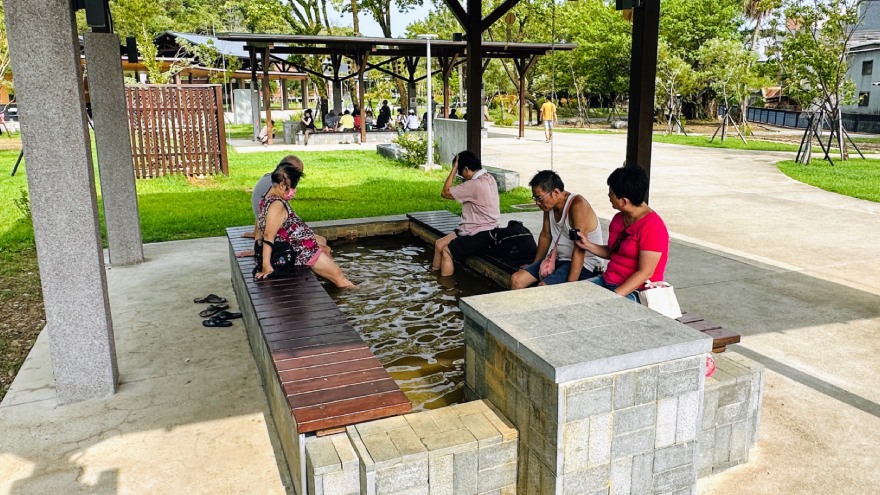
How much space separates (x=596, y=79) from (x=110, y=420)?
122 feet

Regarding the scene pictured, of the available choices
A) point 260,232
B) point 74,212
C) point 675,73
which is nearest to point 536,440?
point 74,212

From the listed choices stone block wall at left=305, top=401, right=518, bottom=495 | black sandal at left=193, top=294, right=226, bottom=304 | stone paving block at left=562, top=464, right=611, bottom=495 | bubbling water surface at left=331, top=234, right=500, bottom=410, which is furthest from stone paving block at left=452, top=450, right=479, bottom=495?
black sandal at left=193, top=294, right=226, bottom=304

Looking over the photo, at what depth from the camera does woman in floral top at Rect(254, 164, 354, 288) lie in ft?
16.1

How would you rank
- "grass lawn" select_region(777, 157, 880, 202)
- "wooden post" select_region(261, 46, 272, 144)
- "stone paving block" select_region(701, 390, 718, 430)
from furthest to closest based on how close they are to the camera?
"wooden post" select_region(261, 46, 272, 144), "grass lawn" select_region(777, 157, 880, 202), "stone paving block" select_region(701, 390, 718, 430)

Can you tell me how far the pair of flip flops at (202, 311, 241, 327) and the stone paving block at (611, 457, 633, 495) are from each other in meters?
3.43

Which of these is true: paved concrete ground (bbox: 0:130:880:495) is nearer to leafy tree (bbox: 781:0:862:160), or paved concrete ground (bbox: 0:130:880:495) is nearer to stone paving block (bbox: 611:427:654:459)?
stone paving block (bbox: 611:427:654:459)

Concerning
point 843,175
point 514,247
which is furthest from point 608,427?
point 843,175

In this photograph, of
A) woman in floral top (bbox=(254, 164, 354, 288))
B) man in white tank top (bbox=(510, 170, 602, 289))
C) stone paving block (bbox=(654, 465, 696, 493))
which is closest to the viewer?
stone paving block (bbox=(654, 465, 696, 493))

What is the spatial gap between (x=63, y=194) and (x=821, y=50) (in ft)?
58.0

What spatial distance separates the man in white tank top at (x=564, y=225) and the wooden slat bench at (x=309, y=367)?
1532mm

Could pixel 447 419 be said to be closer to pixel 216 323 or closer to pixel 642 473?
pixel 642 473

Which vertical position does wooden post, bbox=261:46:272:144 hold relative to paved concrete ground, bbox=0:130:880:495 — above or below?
above

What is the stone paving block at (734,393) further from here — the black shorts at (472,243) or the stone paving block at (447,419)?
the black shorts at (472,243)

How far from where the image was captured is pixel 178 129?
45.0 feet
